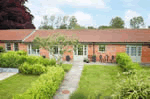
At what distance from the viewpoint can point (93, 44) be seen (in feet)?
54.6

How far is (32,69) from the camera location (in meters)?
10.4

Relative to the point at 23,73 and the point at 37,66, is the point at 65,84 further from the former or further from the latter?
the point at 23,73

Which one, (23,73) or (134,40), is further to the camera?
(134,40)

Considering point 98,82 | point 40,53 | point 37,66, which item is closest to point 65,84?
point 98,82

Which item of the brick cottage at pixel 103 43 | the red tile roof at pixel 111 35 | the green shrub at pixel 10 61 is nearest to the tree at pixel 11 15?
the brick cottage at pixel 103 43

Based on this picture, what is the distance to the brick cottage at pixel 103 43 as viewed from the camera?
15.9m

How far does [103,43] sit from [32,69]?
10070mm

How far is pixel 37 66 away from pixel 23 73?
5.49ft

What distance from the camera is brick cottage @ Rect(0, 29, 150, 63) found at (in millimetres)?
15891

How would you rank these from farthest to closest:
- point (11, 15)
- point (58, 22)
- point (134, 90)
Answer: point (58, 22), point (11, 15), point (134, 90)

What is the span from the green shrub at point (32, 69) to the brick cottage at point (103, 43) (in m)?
4.64

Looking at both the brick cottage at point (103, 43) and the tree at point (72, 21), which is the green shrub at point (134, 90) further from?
the tree at point (72, 21)

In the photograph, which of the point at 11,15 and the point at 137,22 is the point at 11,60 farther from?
the point at 137,22

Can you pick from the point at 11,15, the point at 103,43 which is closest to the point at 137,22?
the point at 103,43
